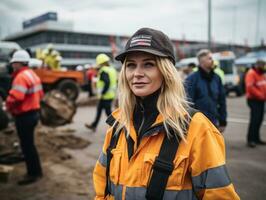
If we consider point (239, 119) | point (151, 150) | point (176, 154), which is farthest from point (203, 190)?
point (239, 119)

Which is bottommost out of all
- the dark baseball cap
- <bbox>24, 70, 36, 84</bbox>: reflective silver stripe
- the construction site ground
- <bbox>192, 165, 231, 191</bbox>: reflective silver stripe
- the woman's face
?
the construction site ground

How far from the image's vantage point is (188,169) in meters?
A: 1.63

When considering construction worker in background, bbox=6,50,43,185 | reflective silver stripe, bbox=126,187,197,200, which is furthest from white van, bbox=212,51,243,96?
reflective silver stripe, bbox=126,187,197,200

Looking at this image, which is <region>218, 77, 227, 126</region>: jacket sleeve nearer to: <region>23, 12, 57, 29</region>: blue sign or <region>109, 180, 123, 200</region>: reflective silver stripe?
<region>109, 180, 123, 200</region>: reflective silver stripe

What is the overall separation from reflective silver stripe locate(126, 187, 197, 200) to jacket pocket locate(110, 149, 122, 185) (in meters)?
0.11

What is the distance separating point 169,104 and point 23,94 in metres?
3.39

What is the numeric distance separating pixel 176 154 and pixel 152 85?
17.0 inches

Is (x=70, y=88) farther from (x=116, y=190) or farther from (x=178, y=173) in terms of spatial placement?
(x=178, y=173)

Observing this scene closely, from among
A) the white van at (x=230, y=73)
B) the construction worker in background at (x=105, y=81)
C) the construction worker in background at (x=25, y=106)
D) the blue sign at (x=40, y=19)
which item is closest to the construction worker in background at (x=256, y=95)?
the construction worker in background at (x=105, y=81)

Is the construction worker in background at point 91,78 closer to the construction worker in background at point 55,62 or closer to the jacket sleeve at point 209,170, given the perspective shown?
the construction worker in background at point 55,62

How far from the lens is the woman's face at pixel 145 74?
5.89 feet

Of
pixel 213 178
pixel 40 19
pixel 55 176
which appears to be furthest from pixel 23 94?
pixel 40 19

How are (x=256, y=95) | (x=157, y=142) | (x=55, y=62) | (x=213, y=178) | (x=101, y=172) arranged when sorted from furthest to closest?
(x=55, y=62), (x=256, y=95), (x=101, y=172), (x=157, y=142), (x=213, y=178)

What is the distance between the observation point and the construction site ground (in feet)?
14.1
